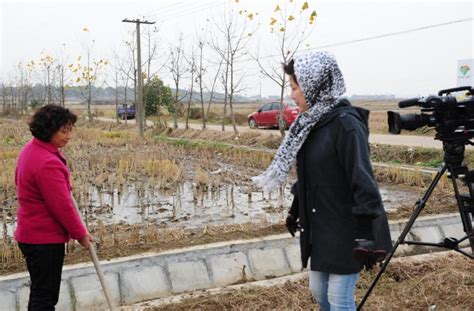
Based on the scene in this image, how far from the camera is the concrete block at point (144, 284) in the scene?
3562 millimetres

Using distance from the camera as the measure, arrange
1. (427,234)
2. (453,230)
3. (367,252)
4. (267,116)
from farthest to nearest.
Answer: (267,116), (453,230), (427,234), (367,252)

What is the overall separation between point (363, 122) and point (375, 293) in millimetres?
1863

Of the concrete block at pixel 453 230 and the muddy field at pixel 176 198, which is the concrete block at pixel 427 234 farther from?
the muddy field at pixel 176 198

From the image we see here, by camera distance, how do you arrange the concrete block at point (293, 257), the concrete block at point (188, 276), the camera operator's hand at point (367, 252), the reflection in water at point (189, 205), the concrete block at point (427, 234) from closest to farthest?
the camera operator's hand at point (367, 252)
the concrete block at point (188, 276)
the concrete block at point (293, 257)
the concrete block at point (427, 234)
the reflection in water at point (189, 205)

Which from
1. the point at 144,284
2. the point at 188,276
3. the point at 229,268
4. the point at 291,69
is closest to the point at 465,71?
the point at 229,268

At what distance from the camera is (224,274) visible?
3889mm

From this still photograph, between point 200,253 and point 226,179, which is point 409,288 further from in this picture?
point 226,179

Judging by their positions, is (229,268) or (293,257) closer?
(229,268)

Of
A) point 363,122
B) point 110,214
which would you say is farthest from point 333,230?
point 110,214

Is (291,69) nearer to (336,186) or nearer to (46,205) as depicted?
(336,186)

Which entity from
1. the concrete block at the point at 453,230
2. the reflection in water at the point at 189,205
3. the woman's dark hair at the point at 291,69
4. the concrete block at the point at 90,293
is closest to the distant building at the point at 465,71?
the reflection in water at the point at 189,205

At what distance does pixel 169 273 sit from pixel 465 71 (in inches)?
457

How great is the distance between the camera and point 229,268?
3930 mm

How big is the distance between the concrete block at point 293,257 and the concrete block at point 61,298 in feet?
5.82
